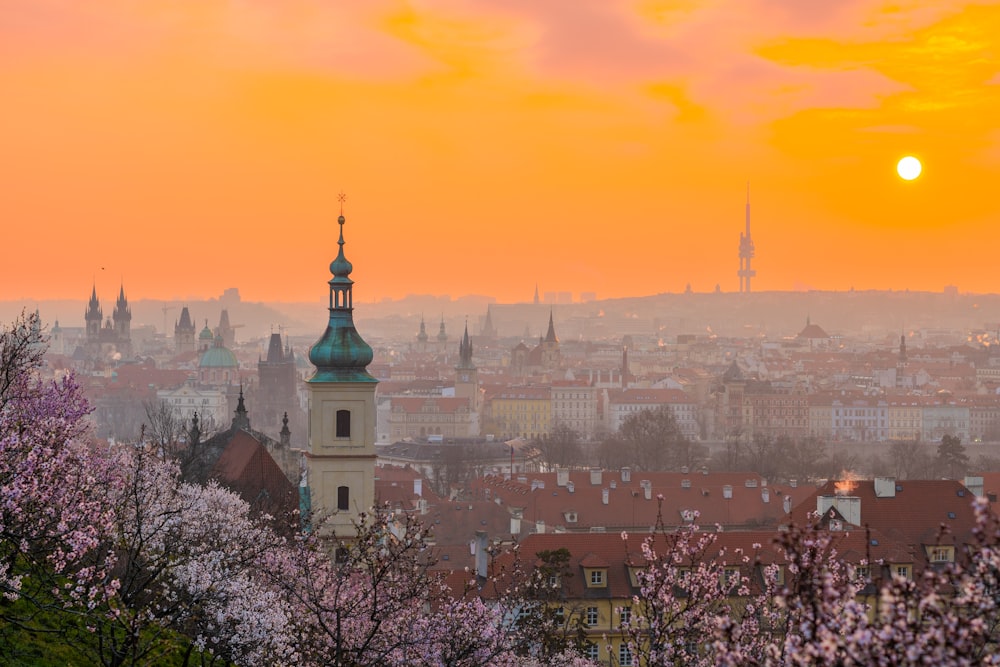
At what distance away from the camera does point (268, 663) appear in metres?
20.7

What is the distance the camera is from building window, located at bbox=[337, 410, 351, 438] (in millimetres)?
38562

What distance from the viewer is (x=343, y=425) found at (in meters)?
38.6

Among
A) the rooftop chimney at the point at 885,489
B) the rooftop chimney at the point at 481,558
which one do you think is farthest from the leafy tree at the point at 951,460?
the rooftop chimney at the point at 481,558

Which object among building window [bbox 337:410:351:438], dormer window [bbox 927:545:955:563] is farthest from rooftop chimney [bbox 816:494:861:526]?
building window [bbox 337:410:351:438]

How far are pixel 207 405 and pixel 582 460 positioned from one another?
215 feet

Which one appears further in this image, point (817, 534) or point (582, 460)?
point (582, 460)

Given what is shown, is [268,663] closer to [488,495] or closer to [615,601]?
[615,601]

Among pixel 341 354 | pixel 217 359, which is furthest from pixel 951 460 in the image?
pixel 217 359

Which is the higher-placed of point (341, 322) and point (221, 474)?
point (341, 322)

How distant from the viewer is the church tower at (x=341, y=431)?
126ft

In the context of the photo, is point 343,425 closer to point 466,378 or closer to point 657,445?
point 657,445

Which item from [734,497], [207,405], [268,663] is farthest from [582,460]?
[268,663]

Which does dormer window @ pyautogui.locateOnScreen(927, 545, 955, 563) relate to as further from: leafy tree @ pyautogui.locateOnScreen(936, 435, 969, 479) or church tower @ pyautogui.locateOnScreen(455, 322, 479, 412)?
church tower @ pyautogui.locateOnScreen(455, 322, 479, 412)

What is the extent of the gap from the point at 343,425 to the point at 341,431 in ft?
0.56
